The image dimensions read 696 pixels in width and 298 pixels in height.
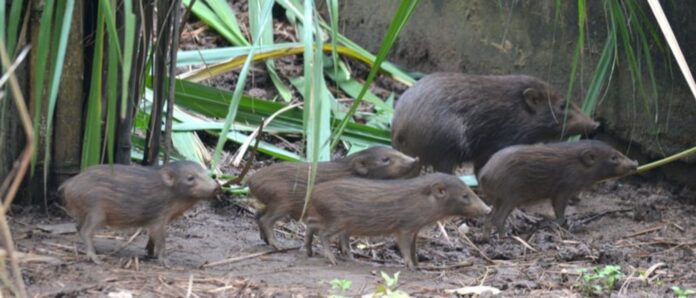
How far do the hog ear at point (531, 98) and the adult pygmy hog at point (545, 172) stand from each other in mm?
704

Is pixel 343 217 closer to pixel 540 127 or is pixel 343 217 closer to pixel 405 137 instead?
pixel 405 137

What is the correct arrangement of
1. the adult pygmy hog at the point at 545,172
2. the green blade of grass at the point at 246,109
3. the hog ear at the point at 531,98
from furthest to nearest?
the hog ear at the point at 531,98
the green blade of grass at the point at 246,109
the adult pygmy hog at the point at 545,172

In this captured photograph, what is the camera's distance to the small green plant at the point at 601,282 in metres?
5.61

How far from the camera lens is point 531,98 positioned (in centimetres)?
834

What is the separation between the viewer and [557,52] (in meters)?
8.61

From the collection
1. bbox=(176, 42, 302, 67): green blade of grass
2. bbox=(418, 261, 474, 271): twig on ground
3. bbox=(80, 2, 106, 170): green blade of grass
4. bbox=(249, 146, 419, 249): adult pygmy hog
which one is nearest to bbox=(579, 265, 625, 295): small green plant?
bbox=(418, 261, 474, 271): twig on ground

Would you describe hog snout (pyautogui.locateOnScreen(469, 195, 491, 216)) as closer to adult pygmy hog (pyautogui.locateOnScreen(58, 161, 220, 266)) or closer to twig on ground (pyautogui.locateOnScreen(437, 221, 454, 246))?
twig on ground (pyautogui.locateOnScreen(437, 221, 454, 246))

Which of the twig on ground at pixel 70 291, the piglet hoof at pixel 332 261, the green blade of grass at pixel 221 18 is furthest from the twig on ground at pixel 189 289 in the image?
the green blade of grass at pixel 221 18

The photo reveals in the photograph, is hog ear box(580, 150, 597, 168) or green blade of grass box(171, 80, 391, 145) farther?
green blade of grass box(171, 80, 391, 145)

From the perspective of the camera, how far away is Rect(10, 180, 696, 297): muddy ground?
535 cm

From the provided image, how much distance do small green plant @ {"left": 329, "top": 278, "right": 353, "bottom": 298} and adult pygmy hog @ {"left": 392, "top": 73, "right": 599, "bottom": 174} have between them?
2792 mm

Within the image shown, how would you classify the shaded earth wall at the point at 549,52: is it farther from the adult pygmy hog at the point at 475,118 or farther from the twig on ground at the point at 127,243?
the twig on ground at the point at 127,243

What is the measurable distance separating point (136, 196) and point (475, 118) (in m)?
3.13

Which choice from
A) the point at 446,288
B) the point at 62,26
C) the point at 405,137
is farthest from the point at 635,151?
the point at 62,26
